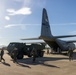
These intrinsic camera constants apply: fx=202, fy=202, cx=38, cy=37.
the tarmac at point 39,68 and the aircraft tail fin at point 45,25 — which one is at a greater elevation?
the aircraft tail fin at point 45,25

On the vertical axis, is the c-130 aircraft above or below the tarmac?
above

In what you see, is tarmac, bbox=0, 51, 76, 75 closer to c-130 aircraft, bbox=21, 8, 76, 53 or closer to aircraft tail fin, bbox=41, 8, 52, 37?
c-130 aircraft, bbox=21, 8, 76, 53

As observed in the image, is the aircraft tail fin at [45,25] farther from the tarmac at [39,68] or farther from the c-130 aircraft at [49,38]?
the tarmac at [39,68]

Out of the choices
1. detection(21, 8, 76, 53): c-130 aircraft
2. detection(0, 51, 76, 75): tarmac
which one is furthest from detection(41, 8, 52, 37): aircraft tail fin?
detection(0, 51, 76, 75): tarmac

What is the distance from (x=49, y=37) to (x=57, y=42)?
3.54m

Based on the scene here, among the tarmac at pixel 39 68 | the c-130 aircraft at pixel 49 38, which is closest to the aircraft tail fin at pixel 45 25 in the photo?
the c-130 aircraft at pixel 49 38

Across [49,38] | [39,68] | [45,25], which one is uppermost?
[45,25]

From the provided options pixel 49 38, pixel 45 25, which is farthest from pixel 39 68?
pixel 45 25

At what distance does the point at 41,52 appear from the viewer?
35844 mm

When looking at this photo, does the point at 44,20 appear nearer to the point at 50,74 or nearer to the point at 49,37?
the point at 49,37

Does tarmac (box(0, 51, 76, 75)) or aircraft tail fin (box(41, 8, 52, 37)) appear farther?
aircraft tail fin (box(41, 8, 52, 37))

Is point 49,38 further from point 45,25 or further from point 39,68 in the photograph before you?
point 39,68

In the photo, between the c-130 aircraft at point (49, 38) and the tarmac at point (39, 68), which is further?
the c-130 aircraft at point (49, 38)

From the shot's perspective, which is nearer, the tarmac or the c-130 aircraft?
the tarmac
